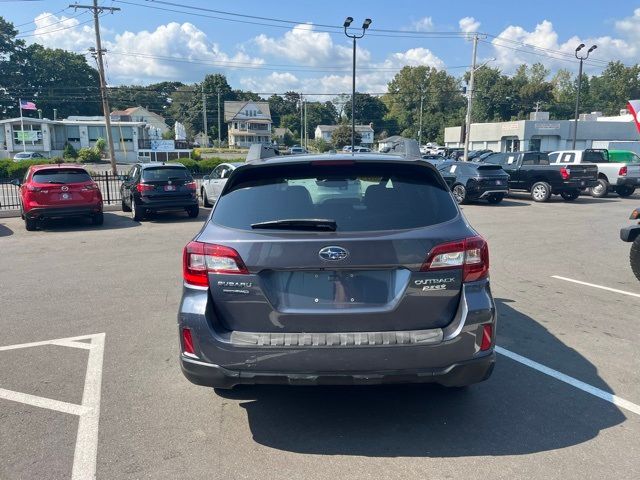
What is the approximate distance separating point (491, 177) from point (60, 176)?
14.6 meters

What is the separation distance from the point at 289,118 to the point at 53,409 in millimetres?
123977

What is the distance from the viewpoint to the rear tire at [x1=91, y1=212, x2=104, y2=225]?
1421 cm

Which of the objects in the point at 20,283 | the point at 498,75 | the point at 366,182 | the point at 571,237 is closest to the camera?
the point at 366,182

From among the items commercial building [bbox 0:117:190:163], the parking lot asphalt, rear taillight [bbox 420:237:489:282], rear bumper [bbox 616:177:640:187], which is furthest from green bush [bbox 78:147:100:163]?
rear taillight [bbox 420:237:489:282]

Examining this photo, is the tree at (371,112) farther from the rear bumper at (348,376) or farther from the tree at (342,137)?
the rear bumper at (348,376)

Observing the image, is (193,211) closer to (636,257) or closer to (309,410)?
(636,257)

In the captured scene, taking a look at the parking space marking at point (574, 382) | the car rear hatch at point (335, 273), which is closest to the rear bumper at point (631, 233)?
the parking space marking at point (574, 382)

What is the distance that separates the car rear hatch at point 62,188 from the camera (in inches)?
526

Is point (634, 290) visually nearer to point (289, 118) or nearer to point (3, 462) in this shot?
point (3, 462)

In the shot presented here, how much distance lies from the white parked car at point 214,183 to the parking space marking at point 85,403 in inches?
467

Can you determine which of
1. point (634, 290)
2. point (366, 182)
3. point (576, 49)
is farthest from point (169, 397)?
point (576, 49)

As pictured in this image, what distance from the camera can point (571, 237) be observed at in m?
11.9

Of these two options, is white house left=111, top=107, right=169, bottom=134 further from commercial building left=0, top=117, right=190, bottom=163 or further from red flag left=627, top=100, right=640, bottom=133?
red flag left=627, top=100, right=640, bottom=133

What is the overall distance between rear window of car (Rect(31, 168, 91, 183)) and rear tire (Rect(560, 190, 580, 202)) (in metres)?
17.6
